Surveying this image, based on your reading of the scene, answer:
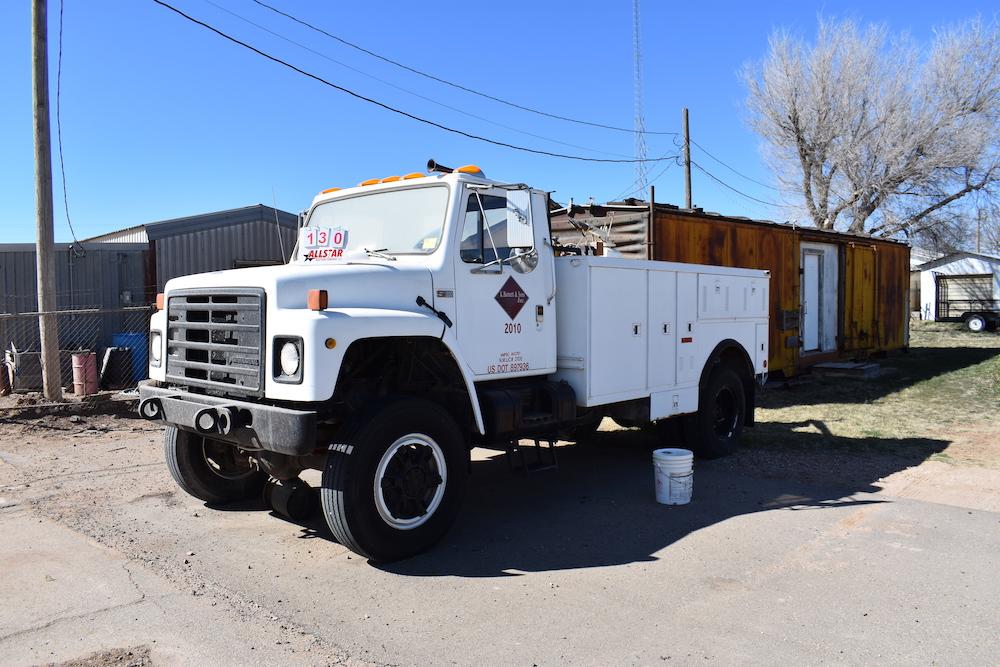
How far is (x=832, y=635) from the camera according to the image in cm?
379

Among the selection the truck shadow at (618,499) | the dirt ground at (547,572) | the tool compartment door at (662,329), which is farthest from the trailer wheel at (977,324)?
the tool compartment door at (662,329)

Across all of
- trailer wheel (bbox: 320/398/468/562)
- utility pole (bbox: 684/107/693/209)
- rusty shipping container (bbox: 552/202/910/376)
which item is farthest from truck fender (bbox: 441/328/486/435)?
utility pole (bbox: 684/107/693/209)

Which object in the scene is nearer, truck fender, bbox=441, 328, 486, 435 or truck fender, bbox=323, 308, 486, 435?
truck fender, bbox=323, 308, 486, 435

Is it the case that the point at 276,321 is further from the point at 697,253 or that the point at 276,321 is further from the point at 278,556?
the point at 697,253

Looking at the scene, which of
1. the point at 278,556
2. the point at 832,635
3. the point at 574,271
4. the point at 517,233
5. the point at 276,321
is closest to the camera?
the point at 832,635

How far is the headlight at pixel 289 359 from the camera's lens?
14.6 feet

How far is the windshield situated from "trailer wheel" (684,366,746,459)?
3820 millimetres

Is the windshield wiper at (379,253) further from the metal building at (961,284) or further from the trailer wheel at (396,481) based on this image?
the metal building at (961,284)

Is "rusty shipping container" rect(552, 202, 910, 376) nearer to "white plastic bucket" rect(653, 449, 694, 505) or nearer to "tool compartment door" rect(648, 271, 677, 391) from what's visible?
"tool compartment door" rect(648, 271, 677, 391)

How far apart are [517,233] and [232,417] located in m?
2.47

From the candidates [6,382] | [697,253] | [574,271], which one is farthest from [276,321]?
[6,382]

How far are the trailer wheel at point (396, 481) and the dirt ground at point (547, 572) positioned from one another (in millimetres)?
214

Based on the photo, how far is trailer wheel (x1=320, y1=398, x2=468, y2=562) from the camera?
4.59 meters

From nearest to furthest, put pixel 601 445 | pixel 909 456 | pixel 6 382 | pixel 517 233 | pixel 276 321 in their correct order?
pixel 276 321 < pixel 517 233 < pixel 909 456 < pixel 601 445 < pixel 6 382
